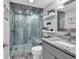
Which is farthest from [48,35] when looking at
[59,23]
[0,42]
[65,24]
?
[0,42]

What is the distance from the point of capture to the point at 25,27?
4.08 metres

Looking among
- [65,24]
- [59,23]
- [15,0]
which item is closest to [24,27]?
[15,0]

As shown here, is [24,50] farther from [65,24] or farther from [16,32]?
[65,24]

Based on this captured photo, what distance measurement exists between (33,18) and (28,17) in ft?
0.88

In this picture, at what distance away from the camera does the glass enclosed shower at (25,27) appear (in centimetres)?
389

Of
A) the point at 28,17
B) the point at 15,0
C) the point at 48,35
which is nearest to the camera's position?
the point at 48,35

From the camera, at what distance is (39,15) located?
409 centimetres

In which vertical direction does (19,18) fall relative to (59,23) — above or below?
above

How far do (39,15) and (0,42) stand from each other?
3.59 meters

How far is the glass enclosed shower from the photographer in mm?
3895

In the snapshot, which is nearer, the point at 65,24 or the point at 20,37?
the point at 65,24

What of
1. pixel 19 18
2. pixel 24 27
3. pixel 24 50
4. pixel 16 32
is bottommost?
pixel 24 50

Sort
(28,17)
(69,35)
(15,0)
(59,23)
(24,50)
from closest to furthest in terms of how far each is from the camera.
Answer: (69,35) < (59,23) < (15,0) < (24,50) < (28,17)

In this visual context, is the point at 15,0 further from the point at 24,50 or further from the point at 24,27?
the point at 24,50
